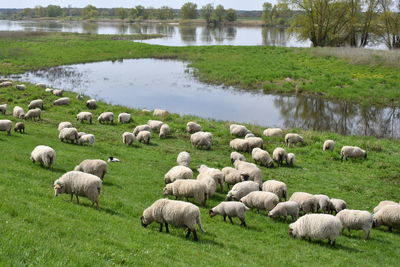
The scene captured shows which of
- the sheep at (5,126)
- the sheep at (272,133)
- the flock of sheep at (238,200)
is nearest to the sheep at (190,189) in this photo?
the flock of sheep at (238,200)

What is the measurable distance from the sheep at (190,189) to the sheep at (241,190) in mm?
981

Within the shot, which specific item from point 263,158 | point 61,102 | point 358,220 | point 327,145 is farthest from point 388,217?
point 61,102

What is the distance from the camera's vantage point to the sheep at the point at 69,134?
21266mm

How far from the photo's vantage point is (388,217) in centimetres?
1411

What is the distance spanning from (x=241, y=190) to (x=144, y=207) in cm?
354

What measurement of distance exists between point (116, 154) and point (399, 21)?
64.0 meters

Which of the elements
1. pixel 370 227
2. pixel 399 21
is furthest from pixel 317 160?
pixel 399 21

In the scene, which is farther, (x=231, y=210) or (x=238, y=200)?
(x=238, y=200)

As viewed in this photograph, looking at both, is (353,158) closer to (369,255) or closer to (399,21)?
(369,255)

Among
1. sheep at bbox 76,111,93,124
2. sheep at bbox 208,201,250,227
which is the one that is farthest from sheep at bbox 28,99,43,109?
sheep at bbox 208,201,250,227

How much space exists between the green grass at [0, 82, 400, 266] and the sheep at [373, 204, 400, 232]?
36 centimetres

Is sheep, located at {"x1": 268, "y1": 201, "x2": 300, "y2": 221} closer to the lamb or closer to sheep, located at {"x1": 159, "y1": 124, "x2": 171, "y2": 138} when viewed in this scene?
sheep, located at {"x1": 159, "y1": 124, "x2": 171, "y2": 138}

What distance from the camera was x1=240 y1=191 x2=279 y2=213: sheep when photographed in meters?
14.1

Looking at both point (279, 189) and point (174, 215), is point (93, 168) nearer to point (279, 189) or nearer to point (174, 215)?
point (174, 215)
